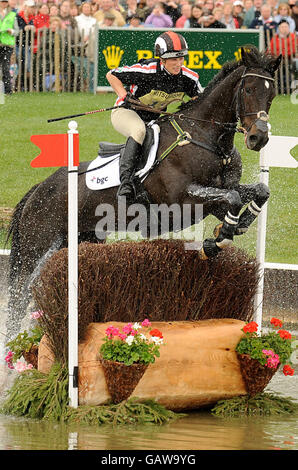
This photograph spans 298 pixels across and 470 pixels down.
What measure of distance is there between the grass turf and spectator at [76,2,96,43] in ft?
3.51

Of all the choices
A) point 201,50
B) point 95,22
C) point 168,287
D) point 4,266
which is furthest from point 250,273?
point 95,22

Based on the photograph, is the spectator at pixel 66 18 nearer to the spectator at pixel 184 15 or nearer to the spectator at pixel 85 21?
the spectator at pixel 85 21

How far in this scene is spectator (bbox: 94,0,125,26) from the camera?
18.0 m

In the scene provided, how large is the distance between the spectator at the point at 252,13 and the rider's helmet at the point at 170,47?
1062 cm

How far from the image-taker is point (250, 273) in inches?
308

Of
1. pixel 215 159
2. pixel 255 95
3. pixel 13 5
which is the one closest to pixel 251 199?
pixel 215 159

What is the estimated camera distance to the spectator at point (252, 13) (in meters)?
18.5

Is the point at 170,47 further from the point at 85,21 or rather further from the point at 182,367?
the point at 85,21

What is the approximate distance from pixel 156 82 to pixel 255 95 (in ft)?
3.29

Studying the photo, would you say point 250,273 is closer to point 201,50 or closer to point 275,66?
point 275,66

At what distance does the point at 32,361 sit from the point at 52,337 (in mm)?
470

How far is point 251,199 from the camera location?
7871mm

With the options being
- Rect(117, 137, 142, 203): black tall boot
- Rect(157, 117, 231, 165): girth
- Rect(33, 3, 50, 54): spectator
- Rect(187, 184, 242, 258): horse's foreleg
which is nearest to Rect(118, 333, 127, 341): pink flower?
Rect(187, 184, 242, 258): horse's foreleg

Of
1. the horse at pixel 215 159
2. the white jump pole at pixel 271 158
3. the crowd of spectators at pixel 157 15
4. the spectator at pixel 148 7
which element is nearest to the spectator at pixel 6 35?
the crowd of spectators at pixel 157 15
